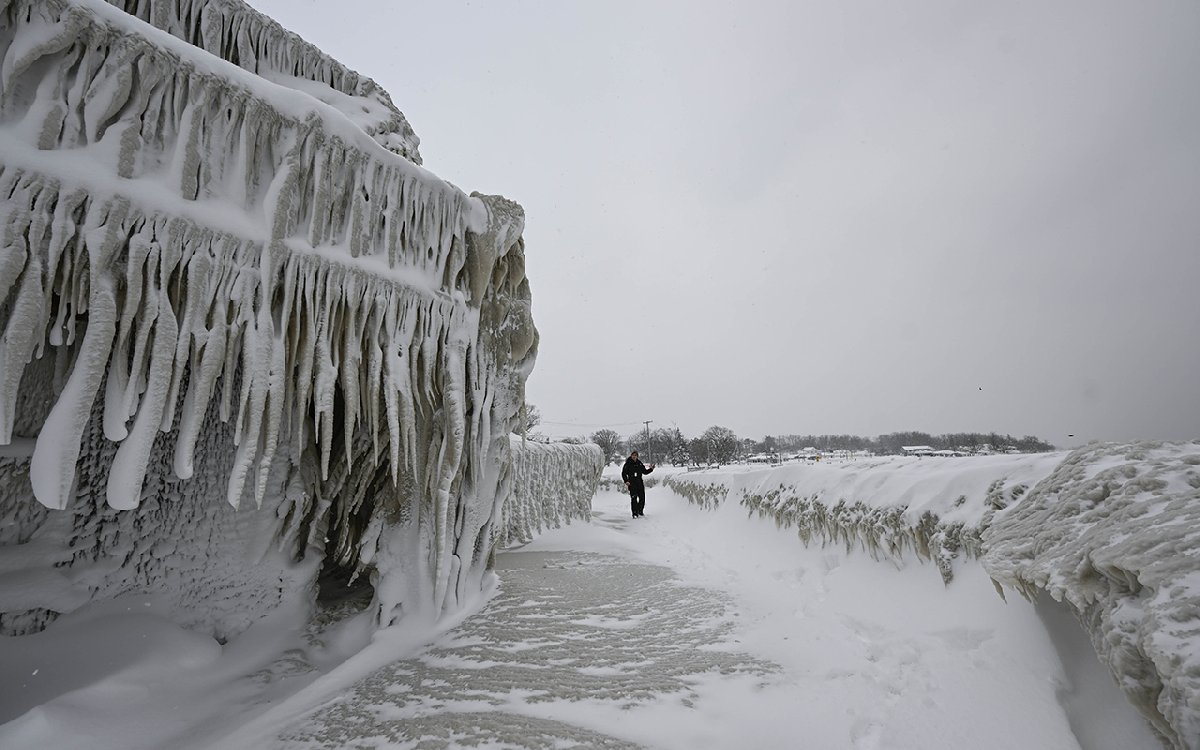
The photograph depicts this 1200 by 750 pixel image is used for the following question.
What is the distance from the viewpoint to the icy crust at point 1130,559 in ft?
4.45

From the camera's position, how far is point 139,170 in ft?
7.70

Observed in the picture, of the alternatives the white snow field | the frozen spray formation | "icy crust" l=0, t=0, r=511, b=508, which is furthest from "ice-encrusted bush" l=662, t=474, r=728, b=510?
"icy crust" l=0, t=0, r=511, b=508

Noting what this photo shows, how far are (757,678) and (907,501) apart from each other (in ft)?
5.87

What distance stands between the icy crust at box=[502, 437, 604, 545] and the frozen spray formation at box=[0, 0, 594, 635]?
2864 millimetres

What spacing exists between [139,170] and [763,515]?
687 centimetres

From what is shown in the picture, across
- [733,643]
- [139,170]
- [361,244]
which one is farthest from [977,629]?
[139,170]

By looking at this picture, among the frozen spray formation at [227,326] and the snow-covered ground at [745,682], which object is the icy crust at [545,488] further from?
the snow-covered ground at [745,682]

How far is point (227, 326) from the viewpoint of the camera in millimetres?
2604

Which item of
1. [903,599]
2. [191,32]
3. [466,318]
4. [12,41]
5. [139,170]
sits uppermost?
[191,32]

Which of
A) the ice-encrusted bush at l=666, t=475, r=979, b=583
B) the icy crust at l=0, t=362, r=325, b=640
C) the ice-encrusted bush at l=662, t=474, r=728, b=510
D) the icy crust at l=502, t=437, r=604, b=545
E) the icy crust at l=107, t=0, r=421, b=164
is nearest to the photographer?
the icy crust at l=0, t=362, r=325, b=640

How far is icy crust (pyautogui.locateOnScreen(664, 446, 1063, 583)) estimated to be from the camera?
2.85 meters

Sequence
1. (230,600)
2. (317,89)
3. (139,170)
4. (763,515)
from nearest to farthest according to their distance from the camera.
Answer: (139,170)
(230,600)
(317,89)
(763,515)

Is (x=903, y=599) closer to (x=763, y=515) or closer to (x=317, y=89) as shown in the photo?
(x=763, y=515)

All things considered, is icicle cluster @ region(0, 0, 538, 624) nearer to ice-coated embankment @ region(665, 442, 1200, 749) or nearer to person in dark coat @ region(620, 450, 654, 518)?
ice-coated embankment @ region(665, 442, 1200, 749)
